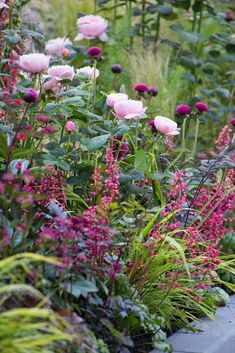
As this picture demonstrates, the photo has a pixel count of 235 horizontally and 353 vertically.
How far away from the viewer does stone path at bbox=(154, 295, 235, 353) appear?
349 cm

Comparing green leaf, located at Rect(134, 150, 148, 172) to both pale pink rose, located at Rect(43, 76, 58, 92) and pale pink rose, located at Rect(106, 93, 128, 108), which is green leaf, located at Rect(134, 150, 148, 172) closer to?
pale pink rose, located at Rect(106, 93, 128, 108)

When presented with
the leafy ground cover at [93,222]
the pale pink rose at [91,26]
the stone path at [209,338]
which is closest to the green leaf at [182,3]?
the pale pink rose at [91,26]

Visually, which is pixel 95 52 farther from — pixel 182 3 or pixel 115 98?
pixel 182 3

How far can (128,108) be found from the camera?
3.73m

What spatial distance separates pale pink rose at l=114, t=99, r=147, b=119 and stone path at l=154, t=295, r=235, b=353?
924 mm

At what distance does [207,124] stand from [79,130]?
3.20m

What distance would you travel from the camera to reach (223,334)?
366 cm

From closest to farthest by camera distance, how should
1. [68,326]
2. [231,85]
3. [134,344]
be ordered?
1. [68,326]
2. [134,344]
3. [231,85]

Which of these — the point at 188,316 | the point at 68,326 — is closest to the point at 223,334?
the point at 188,316

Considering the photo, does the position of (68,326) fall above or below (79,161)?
above

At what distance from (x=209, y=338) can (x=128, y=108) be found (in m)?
1.00

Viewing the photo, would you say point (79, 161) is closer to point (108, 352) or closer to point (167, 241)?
point (167, 241)

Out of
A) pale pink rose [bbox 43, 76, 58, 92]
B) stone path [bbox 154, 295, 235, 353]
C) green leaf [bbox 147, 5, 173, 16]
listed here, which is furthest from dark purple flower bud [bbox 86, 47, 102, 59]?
green leaf [bbox 147, 5, 173, 16]

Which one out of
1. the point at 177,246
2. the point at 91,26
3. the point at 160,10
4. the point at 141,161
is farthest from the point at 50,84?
the point at 160,10
